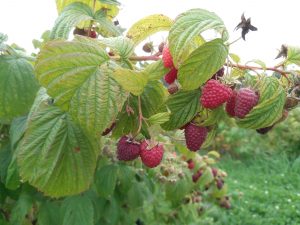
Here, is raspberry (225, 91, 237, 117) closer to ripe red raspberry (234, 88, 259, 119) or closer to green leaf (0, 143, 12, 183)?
ripe red raspberry (234, 88, 259, 119)

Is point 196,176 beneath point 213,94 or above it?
beneath

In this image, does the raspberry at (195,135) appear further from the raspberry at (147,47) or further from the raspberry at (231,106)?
the raspberry at (147,47)

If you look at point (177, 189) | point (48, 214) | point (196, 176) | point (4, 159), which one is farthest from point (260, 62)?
point (196, 176)

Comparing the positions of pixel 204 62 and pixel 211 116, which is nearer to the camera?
pixel 204 62

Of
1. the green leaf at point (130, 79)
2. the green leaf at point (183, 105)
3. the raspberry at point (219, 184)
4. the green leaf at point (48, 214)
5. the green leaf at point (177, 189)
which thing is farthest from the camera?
the raspberry at point (219, 184)

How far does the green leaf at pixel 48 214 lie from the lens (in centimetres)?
158

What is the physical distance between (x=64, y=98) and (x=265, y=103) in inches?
11.6

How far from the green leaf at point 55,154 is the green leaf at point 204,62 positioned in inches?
7.5

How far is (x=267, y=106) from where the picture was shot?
73 centimetres

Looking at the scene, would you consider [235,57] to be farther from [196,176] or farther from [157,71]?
[196,176]

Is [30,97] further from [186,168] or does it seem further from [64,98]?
[186,168]

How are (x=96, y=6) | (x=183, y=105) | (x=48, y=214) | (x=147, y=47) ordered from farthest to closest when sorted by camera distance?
(x=48, y=214) → (x=96, y=6) → (x=147, y=47) → (x=183, y=105)

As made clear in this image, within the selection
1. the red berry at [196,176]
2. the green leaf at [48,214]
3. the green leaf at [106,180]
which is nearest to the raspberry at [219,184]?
the red berry at [196,176]

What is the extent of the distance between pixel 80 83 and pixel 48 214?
101cm
